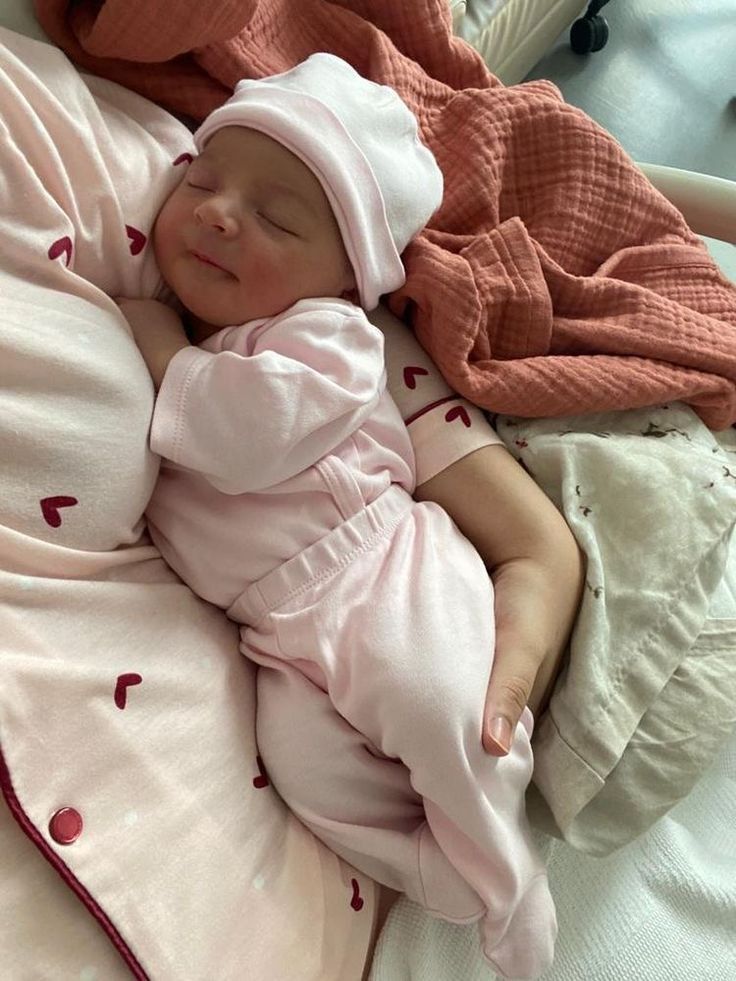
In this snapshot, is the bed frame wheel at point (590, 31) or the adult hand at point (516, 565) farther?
the bed frame wheel at point (590, 31)

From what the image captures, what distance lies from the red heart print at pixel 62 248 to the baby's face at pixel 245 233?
100 millimetres

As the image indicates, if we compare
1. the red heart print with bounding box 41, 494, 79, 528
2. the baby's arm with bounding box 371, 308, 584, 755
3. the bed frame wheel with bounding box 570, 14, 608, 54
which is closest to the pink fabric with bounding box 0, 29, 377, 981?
the red heart print with bounding box 41, 494, 79, 528

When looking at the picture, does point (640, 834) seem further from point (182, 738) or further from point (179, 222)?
point (179, 222)

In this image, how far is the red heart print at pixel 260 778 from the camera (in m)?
0.71

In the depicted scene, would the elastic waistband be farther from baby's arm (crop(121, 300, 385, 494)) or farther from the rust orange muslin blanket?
the rust orange muslin blanket

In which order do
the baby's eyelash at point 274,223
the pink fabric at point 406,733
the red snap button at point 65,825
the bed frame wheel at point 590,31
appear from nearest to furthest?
the red snap button at point 65,825 < the pink fabric at point 406,733 < the baby's eyelash at point 274,223 < the bed frame wheel at point 590,31

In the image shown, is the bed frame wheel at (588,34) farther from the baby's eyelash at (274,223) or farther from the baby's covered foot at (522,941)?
the baby's covered foot at (522,941)

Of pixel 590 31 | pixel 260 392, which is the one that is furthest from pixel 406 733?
pixel 590 31

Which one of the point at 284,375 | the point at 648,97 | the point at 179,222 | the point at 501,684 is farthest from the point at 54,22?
the point at 648,97

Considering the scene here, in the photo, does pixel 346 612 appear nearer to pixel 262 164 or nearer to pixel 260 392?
pixel 260 392

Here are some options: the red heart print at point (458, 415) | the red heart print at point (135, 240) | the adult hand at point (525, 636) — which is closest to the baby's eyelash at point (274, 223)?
the red heart print at point (135, 240)

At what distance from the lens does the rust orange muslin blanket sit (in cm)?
87

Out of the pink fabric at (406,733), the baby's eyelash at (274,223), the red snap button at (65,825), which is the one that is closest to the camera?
the red snap button at (65,825)

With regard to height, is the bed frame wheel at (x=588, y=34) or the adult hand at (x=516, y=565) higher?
the bed frame wheel at (x=588, y=34)
